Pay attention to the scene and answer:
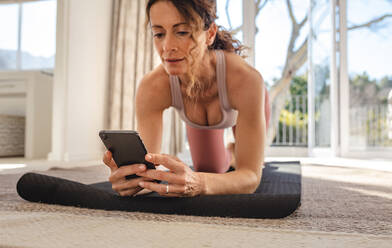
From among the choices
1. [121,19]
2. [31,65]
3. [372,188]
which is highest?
[121,19]

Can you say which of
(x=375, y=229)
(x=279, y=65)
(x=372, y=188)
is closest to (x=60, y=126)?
(x=372, y=188)

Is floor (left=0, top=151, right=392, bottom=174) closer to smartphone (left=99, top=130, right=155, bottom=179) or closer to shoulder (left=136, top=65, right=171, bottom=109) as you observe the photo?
shoulder (left=136, top=65, right=171, bottom=109)

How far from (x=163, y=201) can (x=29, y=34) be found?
4.62m

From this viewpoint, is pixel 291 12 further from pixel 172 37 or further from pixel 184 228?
pixel 184 228

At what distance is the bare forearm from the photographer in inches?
33.8

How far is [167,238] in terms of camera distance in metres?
0.57

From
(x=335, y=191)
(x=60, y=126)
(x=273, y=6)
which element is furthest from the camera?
(x=273, y=6)

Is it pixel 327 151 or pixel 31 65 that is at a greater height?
pixel 31 65

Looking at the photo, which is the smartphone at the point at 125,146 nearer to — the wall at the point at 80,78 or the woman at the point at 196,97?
the woman at the point at 196,97

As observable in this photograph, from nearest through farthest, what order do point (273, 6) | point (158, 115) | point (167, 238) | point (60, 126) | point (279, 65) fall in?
point (167, 238) → point (158, 115) → point (60, 126) → point (273, 6) → point (279, 65)

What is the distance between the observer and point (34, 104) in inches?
136

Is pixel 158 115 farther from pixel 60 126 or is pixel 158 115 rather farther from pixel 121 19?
pixel 121 19

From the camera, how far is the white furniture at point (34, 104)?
3430 millimetres

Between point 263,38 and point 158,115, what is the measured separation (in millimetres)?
3698
